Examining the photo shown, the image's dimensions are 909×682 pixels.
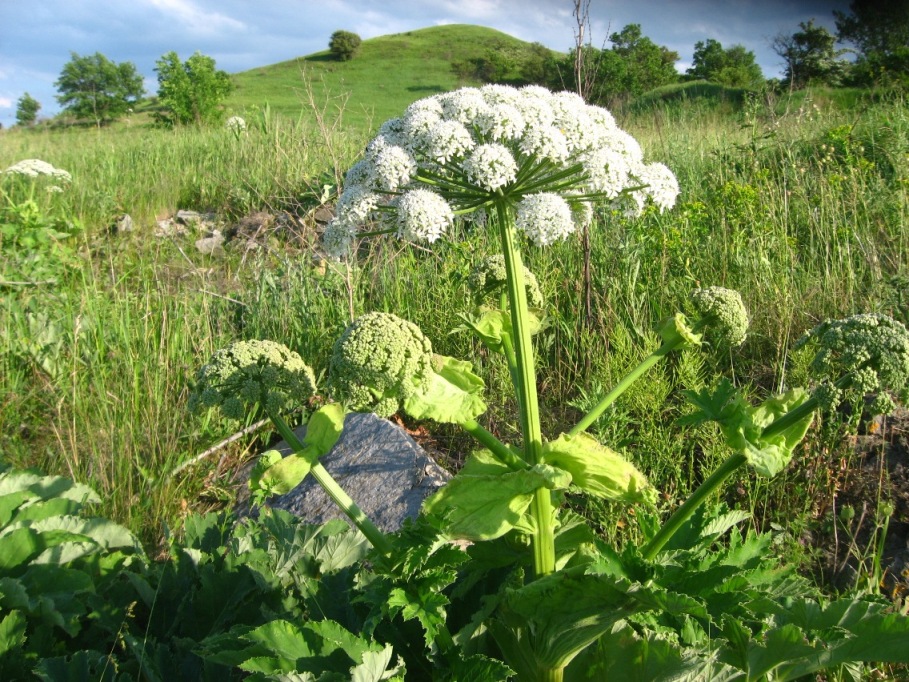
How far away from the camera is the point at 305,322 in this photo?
4434 millimetres

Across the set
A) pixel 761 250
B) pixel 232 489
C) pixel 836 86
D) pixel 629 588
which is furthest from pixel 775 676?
pixel 836 86

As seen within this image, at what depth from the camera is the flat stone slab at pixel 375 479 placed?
10.2ft

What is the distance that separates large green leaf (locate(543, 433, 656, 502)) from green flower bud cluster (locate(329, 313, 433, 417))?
0.39m

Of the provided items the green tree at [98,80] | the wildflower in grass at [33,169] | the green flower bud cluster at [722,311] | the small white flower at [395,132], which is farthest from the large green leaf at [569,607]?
the green tree at [98,80]

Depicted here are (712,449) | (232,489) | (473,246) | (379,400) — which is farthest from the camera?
(473,246)

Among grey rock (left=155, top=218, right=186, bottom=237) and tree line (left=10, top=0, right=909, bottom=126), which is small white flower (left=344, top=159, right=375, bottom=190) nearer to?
tree line (left=10, top=0, right=909, bottom=126)

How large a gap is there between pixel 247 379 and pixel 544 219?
84 cm

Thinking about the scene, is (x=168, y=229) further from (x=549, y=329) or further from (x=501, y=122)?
(x=501, y=122)

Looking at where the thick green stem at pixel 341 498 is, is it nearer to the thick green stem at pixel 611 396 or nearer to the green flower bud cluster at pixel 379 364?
the green flower bud cluster at pixel 379 364

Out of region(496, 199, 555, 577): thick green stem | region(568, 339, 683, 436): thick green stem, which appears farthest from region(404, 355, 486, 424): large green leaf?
region(568, 339, 683, 436): thick green stem

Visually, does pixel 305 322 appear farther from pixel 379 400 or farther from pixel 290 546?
pixel 379 400

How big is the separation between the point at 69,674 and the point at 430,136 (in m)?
1.75

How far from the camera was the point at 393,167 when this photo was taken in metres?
1.77

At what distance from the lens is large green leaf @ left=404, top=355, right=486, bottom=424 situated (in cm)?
160
